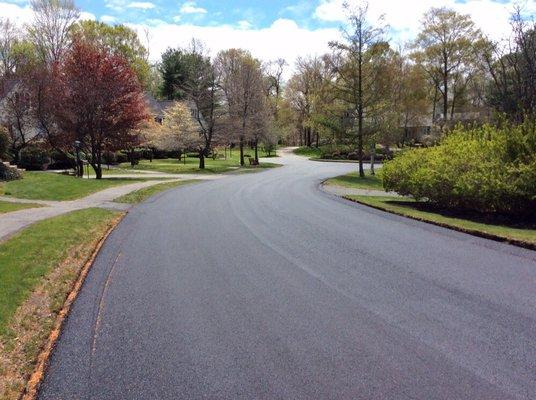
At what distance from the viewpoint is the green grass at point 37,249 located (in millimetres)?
7322

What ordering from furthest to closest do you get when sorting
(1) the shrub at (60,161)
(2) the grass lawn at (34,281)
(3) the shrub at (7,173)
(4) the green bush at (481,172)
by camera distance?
(1) the shrub at (60,161) → (3) the shrub at (7,173) → (4) the green bush at (481,172) → (2) the grass lawn at (34,281)

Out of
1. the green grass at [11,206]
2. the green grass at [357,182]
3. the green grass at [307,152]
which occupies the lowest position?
the green grass at [357,182]

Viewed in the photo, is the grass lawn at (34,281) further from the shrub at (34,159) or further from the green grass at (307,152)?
the green grass at (307,152)

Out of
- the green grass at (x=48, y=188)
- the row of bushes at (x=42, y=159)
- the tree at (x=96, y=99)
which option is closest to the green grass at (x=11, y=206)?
the green grass at (x=48, y=188)

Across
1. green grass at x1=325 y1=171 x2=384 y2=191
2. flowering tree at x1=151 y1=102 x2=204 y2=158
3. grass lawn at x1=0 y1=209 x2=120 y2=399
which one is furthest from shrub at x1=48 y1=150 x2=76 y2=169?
grass lawn at x1=0 y1=209 x2=120 y2=399

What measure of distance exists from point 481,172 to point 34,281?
1270cm

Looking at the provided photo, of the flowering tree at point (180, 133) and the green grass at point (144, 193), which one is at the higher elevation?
the flowering tree at point (180, 133)

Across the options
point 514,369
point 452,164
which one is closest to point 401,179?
point 452,164

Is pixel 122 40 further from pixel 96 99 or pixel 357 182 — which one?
pixel 357 182

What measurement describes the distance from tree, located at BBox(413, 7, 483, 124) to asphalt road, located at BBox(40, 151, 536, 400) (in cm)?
5002

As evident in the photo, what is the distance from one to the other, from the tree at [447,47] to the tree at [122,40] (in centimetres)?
3453

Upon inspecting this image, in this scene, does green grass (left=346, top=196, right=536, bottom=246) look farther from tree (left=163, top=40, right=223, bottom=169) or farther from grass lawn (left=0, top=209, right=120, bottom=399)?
tree (left=163, top=40, right=223, bottom=169)

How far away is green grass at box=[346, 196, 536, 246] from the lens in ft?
38.7

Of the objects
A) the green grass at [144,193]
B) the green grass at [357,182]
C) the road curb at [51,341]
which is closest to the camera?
the road curb at [51,341]
